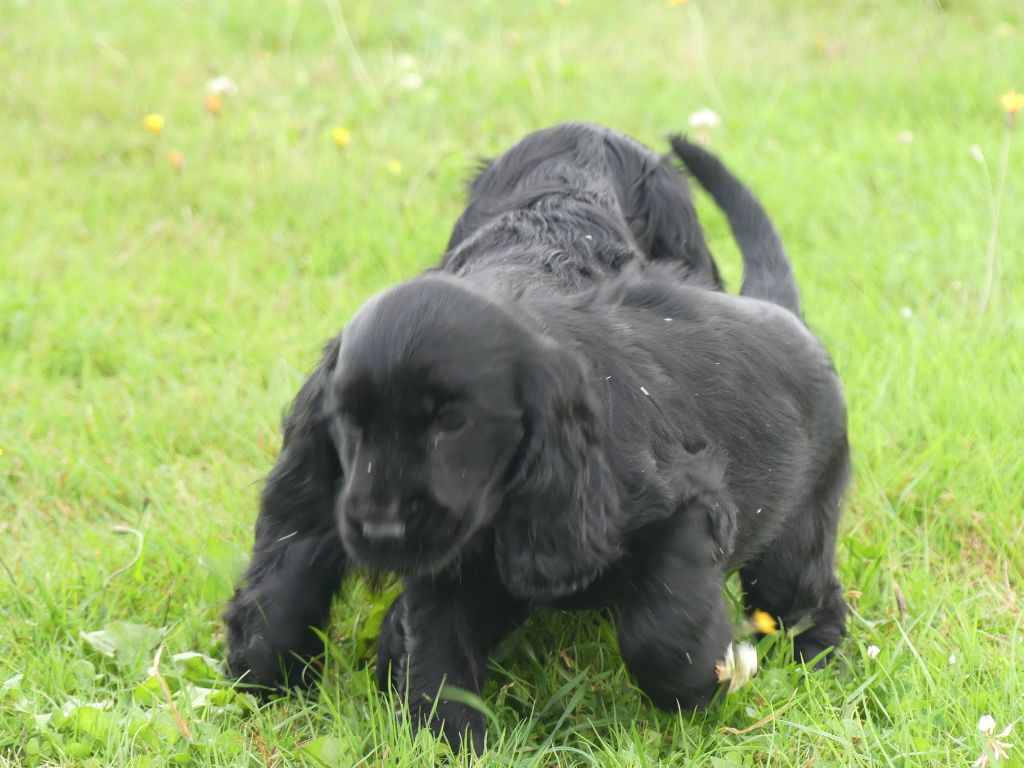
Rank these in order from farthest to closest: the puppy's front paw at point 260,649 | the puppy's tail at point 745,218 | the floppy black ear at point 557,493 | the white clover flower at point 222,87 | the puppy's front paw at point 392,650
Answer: the white clover flower at point 222,87 → the puppy's tail at point 745,218 → the puppy's front paw at point 260,649 → the puppy's front paw at point 392,650 → the floppy black ear at point 557,493

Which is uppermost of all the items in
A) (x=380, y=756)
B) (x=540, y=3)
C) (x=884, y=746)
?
(x=540, y=3)

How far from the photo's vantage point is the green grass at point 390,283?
253 centimetres

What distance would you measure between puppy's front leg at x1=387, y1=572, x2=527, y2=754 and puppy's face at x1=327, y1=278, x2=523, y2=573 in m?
0.34

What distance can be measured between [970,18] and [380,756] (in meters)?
5.54

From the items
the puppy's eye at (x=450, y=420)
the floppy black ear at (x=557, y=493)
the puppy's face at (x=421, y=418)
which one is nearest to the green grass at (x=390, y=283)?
the floppy black ear at (x=557, y=493)

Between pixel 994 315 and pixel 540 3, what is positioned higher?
pixel 540 3

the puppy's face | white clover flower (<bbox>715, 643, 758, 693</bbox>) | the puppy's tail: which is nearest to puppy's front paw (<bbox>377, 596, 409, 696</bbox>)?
the puppy's face

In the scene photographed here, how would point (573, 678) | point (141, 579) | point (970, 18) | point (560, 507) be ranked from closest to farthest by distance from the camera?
1. point (560, 507)
2. point (573, 678)
3. point (141, 579)
4. point (970, 18)

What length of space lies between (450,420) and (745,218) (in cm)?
155

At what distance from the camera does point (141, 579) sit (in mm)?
2922

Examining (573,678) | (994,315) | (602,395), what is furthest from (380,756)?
(994,315)

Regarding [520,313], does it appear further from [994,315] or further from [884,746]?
[994,315]

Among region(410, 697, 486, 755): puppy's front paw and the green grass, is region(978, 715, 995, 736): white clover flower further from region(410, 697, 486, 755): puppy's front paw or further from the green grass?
region(410, 697, 486, 755): puppy's front paw

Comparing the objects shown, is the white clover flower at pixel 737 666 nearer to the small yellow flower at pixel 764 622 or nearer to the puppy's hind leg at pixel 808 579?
the small yellow flower at pixel 764 622
